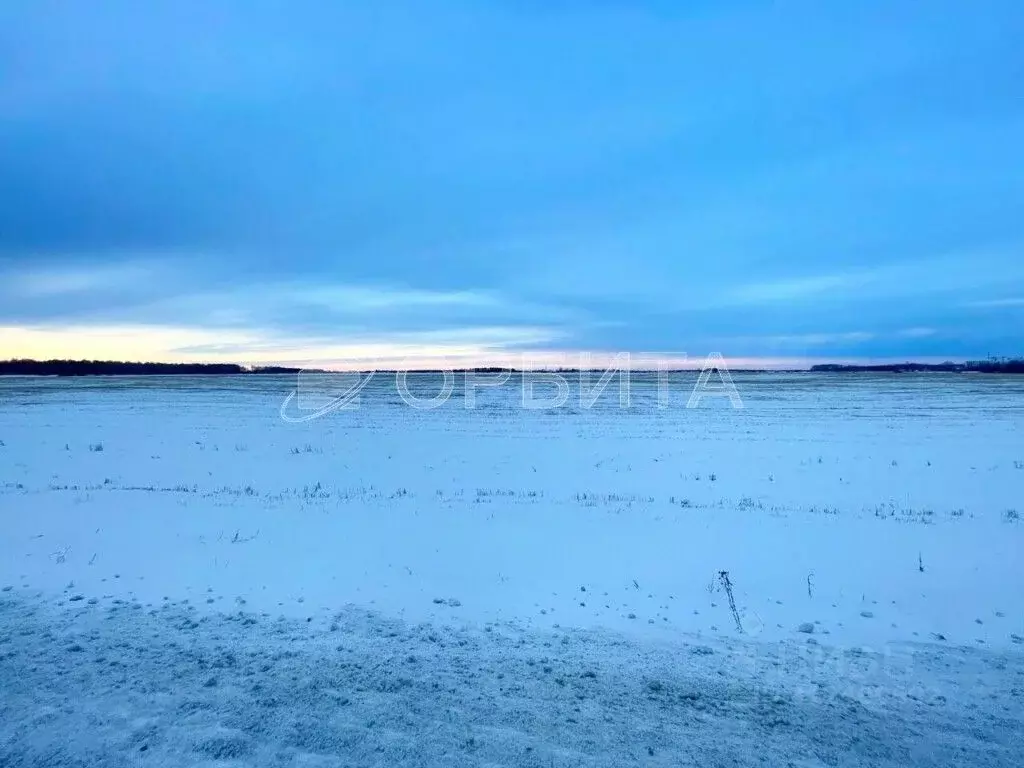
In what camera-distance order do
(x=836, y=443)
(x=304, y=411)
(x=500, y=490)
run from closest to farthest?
(x=500, y=490)
(x=836, y=443)
(x=304, y=411)

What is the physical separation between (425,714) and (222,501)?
8.89 m

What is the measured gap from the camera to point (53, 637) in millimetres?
5871

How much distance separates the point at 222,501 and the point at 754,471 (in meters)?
12.9

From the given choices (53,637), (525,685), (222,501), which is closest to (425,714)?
(525,685)

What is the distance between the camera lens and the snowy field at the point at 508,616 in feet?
14.1

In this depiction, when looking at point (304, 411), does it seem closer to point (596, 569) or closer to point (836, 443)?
point (836, 443)

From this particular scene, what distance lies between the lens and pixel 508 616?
21.8ft

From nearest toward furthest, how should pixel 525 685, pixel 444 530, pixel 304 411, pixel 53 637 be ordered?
1. pixel 525 685
2. pixel 53 637
3. pixel 444 530
4. pixel 304 411

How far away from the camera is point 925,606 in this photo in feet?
23.0

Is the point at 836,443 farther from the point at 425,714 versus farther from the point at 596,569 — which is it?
the point at 425,714

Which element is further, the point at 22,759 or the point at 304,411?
the point at 304,411

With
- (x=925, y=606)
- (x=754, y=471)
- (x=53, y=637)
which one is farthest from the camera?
(x=754, y=471)

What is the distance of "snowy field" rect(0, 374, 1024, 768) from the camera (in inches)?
169

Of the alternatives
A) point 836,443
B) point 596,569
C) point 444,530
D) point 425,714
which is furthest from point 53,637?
point 836,443
